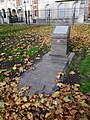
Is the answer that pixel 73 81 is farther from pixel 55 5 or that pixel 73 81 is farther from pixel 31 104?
pixel 55 5

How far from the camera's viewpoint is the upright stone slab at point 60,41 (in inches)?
203

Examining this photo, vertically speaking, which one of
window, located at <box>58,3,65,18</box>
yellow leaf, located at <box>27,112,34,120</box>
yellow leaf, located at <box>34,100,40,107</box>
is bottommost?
yellow leaf, located at <box>27,112,34,120</box>

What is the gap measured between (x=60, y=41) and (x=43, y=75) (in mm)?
1523

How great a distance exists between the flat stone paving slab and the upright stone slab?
0.84ft

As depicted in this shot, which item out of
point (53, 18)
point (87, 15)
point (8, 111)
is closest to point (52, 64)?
point (8, 111)

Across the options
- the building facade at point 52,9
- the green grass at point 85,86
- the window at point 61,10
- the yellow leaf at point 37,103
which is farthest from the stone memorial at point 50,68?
the window at point 61,10

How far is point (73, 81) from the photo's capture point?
407 cm

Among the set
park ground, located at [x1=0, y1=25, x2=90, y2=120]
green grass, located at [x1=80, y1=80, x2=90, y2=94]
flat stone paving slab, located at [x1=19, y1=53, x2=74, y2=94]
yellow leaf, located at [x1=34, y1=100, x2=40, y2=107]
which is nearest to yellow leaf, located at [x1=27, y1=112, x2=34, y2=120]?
park ground, located at [x1=0, y1=25, x2=90, y2=120]

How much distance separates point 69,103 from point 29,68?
2141 millimetres

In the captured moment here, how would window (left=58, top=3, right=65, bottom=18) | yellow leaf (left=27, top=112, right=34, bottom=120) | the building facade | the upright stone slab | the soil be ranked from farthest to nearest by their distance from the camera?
1. window (left=58, top=3, right=65, bottom=18)
2. the building facade
3. the upright stone slab
4. the soil
5. yellow leaf (left=27, top=112, right=34, bottom=120)

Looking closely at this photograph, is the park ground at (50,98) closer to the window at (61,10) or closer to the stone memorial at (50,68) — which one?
A: the stone memorial at (50,68)

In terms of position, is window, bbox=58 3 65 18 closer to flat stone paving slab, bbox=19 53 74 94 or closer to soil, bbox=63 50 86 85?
soil, bbox=63 50 86 85

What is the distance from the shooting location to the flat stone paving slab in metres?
3.74

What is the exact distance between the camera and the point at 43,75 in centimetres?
438
